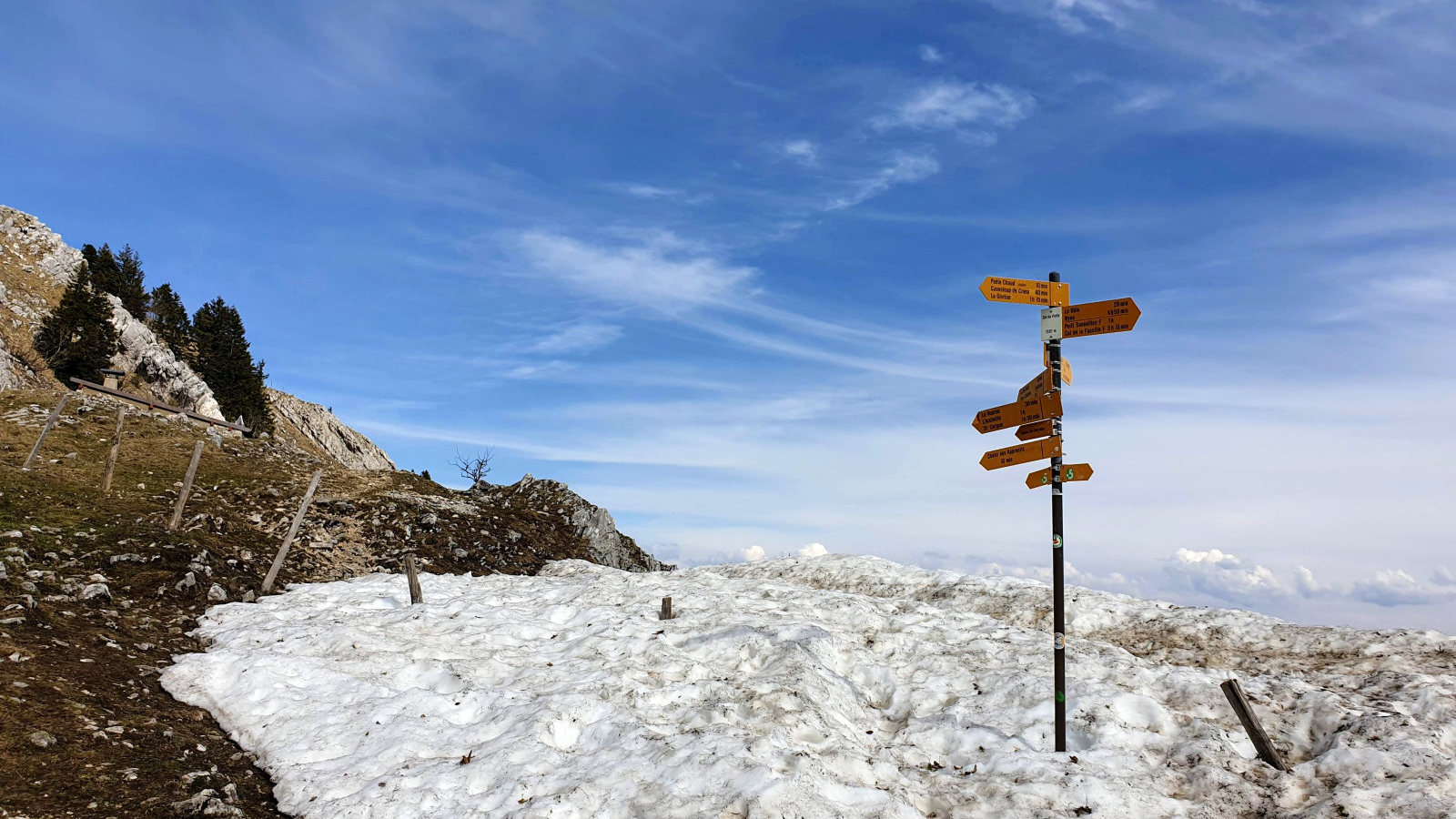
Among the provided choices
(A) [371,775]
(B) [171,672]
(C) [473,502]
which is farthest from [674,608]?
(C) [473,502]

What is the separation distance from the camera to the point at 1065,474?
11727 millimetres

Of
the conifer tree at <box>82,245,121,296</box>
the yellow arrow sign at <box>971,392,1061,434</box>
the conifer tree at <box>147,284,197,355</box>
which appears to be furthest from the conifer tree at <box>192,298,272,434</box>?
the yellow arrow sign at <box>971,392,1061,434</box>

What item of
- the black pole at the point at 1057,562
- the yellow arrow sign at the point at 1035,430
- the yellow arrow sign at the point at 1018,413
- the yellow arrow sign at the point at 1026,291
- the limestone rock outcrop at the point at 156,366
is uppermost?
the limestone rock outcrop at the point at 156,366

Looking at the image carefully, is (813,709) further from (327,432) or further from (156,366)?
(327,432)

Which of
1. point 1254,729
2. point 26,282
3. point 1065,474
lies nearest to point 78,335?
point 26,282

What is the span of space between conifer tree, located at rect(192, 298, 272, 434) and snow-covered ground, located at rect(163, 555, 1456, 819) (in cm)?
7969

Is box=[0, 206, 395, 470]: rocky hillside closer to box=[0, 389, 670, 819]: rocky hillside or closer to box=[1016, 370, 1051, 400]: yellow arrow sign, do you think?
box=[0, 389, 670, 819]: rocky hillside

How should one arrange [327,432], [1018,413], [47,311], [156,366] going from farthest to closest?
[327,432], [156,366], [47,311], [1018,413]

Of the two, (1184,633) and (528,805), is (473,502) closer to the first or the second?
(528,805)

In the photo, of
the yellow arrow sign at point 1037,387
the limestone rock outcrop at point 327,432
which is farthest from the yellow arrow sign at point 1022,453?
the limestone rock outcrop at point 327,432

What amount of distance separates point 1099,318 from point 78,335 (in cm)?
8093

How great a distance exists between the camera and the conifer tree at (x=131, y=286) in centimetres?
8362

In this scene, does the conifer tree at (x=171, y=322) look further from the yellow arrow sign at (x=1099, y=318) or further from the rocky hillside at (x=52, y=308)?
the yellow arrow sign at (x=1099, y=318)

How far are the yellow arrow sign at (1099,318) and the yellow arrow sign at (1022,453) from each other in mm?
1804
